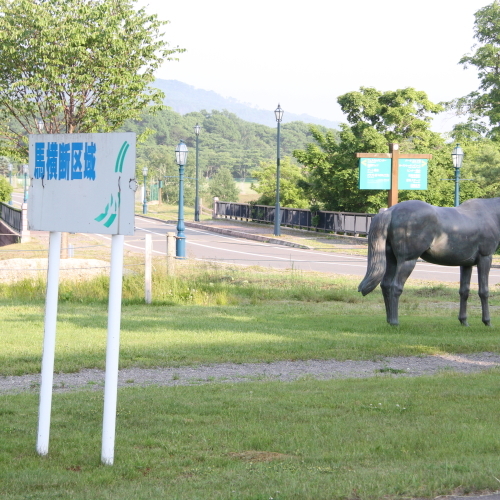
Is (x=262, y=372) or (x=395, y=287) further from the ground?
(x=395, y=287)

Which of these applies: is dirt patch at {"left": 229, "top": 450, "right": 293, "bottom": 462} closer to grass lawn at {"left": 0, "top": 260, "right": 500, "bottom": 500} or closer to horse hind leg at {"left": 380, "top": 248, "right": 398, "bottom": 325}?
grass lawn at {"left": 0, "top": 260, "right": 500, "bottom": 500}

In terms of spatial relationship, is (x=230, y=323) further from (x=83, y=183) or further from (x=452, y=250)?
(x=83, y=183)

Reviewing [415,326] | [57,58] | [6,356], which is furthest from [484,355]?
[57,58]

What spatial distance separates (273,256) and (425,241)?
19.2 meters

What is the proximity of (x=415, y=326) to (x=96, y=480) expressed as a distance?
876 cm

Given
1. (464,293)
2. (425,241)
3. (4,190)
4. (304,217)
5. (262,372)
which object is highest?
(4,190)

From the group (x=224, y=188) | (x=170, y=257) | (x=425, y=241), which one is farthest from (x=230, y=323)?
(x=224, y=188)

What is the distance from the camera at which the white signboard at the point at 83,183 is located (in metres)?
5.46

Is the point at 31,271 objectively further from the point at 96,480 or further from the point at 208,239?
the point at 208,239

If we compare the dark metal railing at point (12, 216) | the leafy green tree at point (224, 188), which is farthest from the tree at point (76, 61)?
the leafy green tree at point (224, 188)

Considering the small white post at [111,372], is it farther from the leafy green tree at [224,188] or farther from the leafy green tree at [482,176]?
the leafy green tree at [224,188]

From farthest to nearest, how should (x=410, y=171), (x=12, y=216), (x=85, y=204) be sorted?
(x=12, y=216)
(x=410, y=171)
(x=85, y=204)

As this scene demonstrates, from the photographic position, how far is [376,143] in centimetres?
4172

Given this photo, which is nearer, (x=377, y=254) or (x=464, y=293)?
(x=377, y=254)
